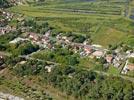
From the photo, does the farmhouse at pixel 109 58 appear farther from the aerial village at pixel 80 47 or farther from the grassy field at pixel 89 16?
the grassy field at pixel 89 16

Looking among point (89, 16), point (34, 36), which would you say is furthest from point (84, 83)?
point (89, 16)

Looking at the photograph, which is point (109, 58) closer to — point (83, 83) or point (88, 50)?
point (88, 50)

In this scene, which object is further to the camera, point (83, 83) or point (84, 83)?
point (83, 83)

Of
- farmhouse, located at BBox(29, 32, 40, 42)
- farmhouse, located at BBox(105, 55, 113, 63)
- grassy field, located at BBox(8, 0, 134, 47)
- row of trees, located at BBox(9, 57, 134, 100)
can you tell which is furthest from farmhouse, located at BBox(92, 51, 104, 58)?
farmhouse, located at BBox(29, 32, 40, 42)

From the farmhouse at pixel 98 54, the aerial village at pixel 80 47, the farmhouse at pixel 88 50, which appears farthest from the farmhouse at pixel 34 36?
the farmhouse at pixel 98 54

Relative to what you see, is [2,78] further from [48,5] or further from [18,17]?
[48,5]

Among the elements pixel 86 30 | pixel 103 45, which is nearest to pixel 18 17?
pixel 86 30
